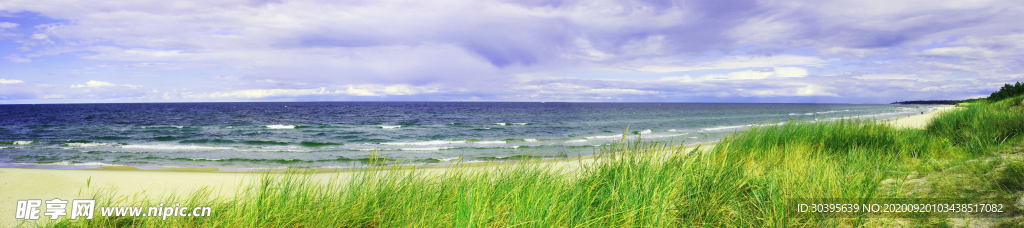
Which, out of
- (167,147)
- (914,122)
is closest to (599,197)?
(167,147)

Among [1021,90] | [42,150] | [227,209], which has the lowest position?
[42,150]

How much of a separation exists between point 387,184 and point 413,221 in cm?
103

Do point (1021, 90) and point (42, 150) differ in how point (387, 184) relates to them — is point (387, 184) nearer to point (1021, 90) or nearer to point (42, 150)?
point (42, 150)

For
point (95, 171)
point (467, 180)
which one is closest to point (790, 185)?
point (467, 180)

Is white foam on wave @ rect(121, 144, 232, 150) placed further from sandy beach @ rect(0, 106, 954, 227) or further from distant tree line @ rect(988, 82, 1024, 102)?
distant tree line @ rect(988, 82, 1024, 102)

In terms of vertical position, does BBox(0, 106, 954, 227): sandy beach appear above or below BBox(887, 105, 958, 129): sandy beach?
below

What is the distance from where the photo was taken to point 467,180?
4.20m

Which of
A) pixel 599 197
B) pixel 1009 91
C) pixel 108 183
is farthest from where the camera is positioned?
pixel 1009 91

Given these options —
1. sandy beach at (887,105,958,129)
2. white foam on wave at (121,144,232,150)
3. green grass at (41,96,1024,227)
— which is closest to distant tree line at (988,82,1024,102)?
sandy beach at (887,105,958,129)

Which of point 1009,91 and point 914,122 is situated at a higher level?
point 1009,91

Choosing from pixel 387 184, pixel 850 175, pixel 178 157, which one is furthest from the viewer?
pixel 178 157

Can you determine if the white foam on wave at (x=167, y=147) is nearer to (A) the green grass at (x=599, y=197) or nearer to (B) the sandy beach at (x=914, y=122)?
(A) the green grass at (x=599, y=197)

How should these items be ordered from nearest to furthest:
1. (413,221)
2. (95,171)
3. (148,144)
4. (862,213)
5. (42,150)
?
1. (413,221)
2. (862,213)
3. (95,171)
4. (42,150)
5. (148,144)

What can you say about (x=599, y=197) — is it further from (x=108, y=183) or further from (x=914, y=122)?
(x=914, y=122)
